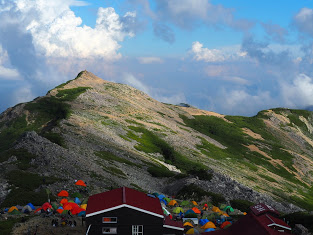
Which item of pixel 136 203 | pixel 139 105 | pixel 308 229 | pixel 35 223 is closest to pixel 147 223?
pixel 136 203

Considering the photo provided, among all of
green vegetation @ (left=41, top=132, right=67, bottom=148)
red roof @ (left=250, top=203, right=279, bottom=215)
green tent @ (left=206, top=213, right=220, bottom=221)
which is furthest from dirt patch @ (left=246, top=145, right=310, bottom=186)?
red roof @ (left=250, top=203, right=279, bottom=215)

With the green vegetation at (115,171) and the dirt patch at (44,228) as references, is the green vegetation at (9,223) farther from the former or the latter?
the green vegetation at (115,171)

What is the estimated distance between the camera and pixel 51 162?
7369 centimetres

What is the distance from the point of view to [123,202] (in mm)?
35781

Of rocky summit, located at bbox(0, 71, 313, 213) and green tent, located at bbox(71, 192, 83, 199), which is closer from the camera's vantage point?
green tent, located at bbox(71, 192, 83, 199)

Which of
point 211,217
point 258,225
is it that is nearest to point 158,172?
point 211,217

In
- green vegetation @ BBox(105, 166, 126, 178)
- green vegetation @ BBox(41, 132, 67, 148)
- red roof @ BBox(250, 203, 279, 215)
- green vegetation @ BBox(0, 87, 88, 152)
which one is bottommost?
red roof @ BBox(250, 203, 279, 215)

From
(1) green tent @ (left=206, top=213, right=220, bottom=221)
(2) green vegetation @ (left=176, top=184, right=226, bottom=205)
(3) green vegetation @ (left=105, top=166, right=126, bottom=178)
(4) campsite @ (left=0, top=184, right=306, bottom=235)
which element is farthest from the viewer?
(3) green vegetation @ (left=105, top=166, right=126, bottom=178)

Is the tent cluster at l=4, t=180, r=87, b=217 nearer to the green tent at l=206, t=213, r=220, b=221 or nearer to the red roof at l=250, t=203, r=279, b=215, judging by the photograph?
the green tent at l=206, t=213, r=220, b=221

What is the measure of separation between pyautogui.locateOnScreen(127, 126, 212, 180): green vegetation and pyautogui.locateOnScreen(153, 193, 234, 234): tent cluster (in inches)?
2155

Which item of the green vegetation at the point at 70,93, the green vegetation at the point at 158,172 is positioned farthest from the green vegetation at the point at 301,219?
the green vegetation at the point at 70,93

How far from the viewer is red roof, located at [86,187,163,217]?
35969 millimetres

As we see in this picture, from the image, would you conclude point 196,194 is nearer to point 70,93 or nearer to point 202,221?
point 202,221

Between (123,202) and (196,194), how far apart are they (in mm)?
46461
